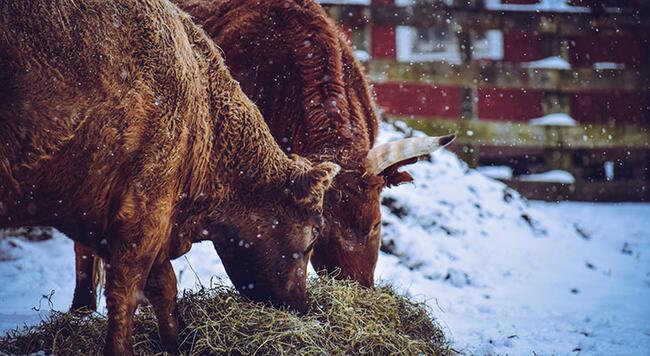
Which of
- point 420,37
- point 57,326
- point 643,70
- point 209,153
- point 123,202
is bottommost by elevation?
point 57,326

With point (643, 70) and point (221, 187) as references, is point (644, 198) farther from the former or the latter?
point (221, 187)

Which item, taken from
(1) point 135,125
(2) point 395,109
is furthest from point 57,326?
(2) point 395,109

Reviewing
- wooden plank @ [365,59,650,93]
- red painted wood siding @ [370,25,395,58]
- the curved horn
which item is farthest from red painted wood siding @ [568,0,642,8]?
the curved horn

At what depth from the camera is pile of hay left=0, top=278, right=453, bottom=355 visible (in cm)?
359

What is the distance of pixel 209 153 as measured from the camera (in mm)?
3650

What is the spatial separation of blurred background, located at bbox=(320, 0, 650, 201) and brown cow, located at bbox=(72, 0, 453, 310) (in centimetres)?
322

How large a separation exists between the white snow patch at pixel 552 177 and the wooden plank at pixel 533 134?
49 cm

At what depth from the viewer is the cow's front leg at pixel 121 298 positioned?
3.24 metres

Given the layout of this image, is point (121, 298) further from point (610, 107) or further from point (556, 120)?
point (610, 107)

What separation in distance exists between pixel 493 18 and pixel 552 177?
8.19 feet

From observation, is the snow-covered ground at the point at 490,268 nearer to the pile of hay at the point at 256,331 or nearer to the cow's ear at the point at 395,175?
the pile of hay at the point at 256,331

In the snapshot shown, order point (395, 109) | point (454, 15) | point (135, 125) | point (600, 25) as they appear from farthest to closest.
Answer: point (395, 109) < point (600, 25) < point (454, 15) < point (135, 125)

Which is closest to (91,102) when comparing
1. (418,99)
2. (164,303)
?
(164,303)

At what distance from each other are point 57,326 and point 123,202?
3.49 feet
